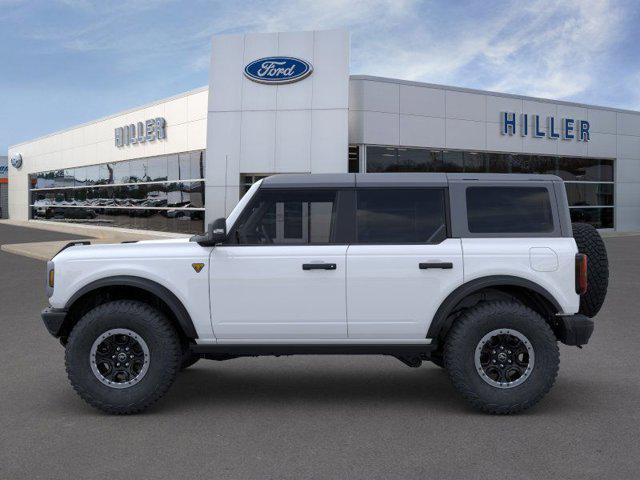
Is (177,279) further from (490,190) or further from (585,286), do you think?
(585,286)

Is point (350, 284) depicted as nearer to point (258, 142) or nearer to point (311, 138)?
point (311, 138)

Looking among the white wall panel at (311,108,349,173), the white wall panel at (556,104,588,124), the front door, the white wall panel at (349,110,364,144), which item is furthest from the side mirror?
the white wall panel at (556,104,588,124)

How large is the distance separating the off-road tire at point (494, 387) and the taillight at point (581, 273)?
1.35 feet

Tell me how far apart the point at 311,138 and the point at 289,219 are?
1840 cm

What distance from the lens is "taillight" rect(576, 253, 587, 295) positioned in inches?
209

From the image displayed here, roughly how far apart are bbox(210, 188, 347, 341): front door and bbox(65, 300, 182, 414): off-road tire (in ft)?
1.40

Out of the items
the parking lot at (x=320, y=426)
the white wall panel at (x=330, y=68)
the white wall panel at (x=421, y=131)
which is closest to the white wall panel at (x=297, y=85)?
the white wall panel at (x=330, y=68)

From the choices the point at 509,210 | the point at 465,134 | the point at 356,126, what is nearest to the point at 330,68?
the point at 356,126

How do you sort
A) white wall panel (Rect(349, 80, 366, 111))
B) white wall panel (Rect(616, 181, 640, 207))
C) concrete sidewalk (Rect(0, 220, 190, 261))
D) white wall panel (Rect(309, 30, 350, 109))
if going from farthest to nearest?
1. white wall panel (Rect(616, 181, 640, 207))
2. white wall panel (Rect(349, 80, 366, 111))
3. white wall panel (Rect(309, 30, 350, 109))
4. concrete sidewalk (Rect(0, 220, 190, 261))

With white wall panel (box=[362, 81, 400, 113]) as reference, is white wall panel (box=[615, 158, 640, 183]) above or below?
below

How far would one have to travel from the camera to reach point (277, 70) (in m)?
24.0

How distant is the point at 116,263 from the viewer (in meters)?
5.42

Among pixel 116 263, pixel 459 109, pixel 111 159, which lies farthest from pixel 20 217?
pixel 116 263

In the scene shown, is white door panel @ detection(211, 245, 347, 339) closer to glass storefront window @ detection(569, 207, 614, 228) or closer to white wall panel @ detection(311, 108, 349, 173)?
white wall panel @ detection(311, 108, 349, 173)
